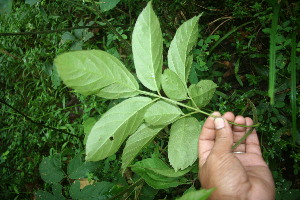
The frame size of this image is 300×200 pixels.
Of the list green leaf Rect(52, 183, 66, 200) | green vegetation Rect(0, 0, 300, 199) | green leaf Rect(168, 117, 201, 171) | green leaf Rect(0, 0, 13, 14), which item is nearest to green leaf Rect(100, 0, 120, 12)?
green vegetation Rect(0, 0, 300, 199)

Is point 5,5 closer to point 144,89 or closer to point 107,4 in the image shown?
point 107,4

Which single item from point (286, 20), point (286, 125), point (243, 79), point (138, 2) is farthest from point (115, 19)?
point (286, 125)

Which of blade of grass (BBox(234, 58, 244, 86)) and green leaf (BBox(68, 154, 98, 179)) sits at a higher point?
blade of grass (BBox(234, 58, 244, 86))

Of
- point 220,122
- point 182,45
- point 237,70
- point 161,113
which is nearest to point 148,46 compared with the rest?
point 182,45

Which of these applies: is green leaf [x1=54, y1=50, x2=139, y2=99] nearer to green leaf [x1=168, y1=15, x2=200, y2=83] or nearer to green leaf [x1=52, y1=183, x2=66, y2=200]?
green leaf [x1=168, y1=15, x2=200, y2=83]

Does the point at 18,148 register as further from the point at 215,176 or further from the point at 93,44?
the point at 215,176
